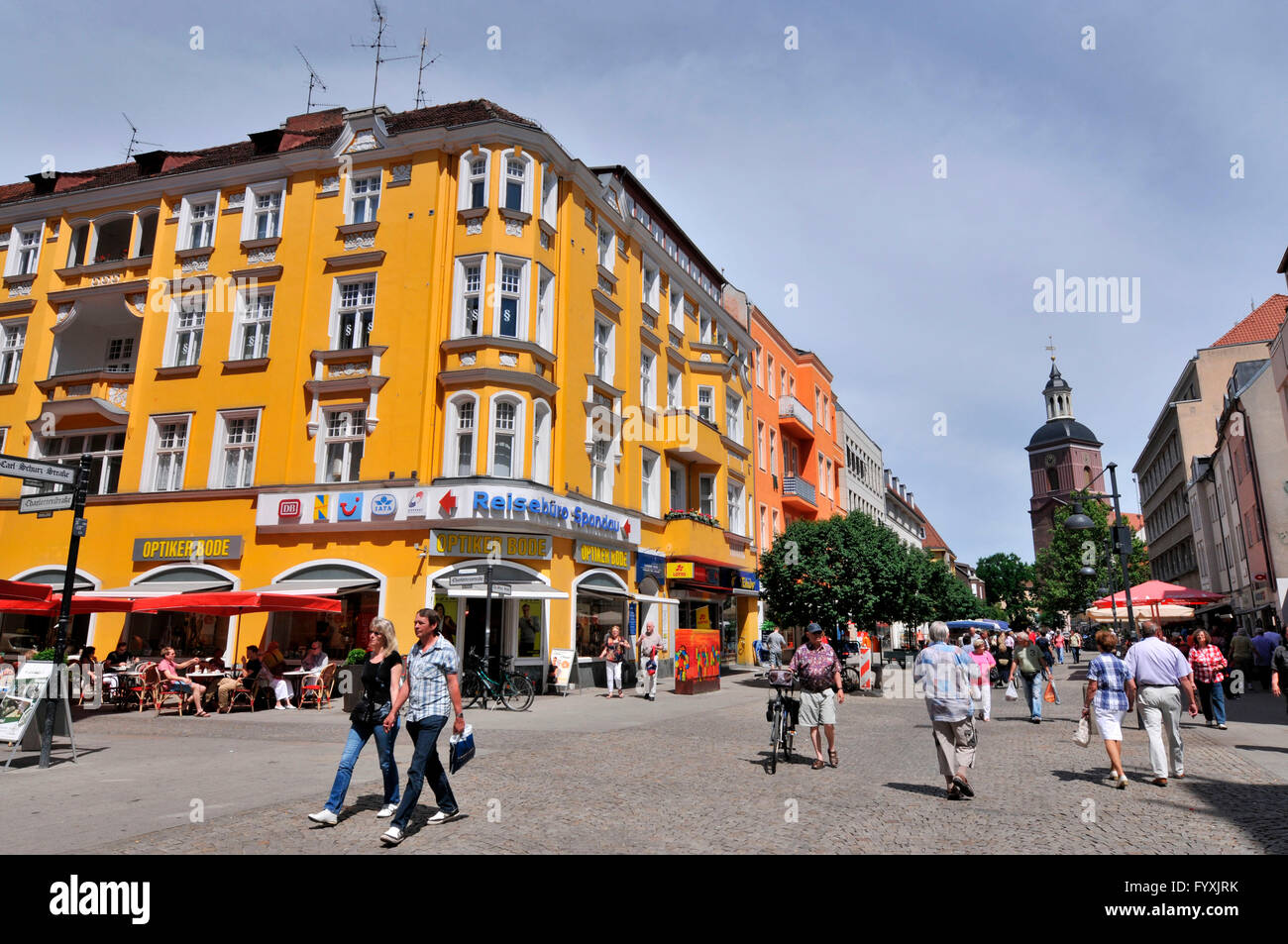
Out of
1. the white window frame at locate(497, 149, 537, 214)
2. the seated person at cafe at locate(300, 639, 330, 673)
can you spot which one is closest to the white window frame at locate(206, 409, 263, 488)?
the seated person at cafe at locate(300, 639, 330, 673)

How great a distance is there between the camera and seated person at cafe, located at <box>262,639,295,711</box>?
57.1ft

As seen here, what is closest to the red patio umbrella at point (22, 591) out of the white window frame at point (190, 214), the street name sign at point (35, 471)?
the street name sign at point (35, 471)

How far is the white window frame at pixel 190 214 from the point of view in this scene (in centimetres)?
2598

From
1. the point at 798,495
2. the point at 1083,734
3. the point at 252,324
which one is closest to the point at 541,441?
the point at 252,324

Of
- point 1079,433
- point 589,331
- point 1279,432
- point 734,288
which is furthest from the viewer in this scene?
point 1079,433

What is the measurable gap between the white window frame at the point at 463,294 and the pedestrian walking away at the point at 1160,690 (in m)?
17.6

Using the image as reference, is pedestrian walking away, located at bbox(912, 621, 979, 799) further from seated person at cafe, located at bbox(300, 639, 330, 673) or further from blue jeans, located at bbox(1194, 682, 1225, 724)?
seated person at cafe, located at bbox(300, 639, 330, 673)

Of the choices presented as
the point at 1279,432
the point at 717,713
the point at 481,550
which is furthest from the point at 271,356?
the point at 1279,432

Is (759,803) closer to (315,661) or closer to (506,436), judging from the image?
(315,661)

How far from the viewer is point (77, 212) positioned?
27.7 meters

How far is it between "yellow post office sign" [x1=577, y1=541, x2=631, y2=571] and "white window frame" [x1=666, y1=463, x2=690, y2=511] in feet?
17.0

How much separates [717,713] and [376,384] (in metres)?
12.8
